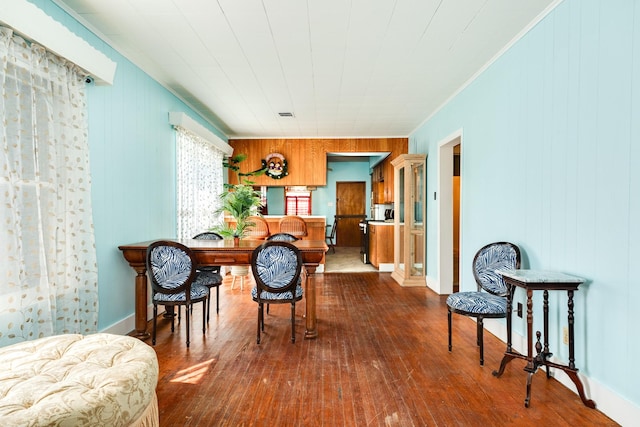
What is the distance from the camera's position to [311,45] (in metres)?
2.99

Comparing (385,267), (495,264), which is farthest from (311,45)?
(385,267)

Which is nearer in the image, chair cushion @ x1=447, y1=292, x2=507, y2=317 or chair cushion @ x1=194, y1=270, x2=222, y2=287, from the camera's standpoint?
chair cushion @ x1=447, y1=292, x2=507, y2=317

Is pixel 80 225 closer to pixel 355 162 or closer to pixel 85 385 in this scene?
pixel 85 385

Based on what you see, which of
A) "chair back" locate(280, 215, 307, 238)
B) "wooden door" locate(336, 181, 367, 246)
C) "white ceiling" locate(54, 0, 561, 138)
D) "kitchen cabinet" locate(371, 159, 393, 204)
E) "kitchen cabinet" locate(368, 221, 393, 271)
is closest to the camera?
"white ceiling" locate(54, 0, 561, 138)

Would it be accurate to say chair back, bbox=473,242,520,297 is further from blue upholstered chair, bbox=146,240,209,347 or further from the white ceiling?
blue upholstered chair, bbox=146,240,209,347

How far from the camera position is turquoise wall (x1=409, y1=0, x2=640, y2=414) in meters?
1.83

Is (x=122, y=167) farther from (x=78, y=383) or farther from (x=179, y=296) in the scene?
(x=78, y=383)

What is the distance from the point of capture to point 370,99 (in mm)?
4473

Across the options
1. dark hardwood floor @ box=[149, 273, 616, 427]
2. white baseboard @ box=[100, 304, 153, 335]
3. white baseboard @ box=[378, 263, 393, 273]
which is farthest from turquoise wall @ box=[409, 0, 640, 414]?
white baseboard @ box=[100, 304, 153, 335]

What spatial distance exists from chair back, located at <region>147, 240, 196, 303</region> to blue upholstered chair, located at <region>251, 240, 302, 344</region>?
58 centimetres

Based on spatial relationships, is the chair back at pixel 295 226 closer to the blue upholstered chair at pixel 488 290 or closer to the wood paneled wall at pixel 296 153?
the wood paneled wall at pixel 296 153

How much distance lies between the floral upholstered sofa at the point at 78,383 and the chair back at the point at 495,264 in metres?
2.60

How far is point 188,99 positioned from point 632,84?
15.2 feet

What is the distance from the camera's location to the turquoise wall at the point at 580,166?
183cm
